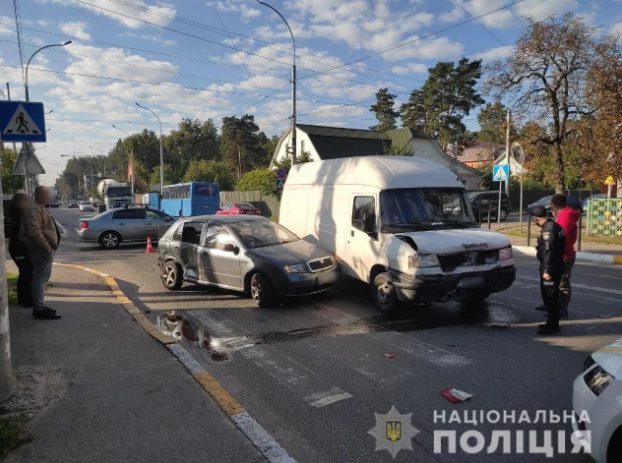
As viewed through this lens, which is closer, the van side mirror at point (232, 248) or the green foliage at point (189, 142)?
the van side mirror at point (232, 248)

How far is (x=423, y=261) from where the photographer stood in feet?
21.3

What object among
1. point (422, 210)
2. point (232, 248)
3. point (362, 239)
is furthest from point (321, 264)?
point (422, 210)

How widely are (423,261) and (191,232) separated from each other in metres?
4.81

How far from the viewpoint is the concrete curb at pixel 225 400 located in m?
3.44

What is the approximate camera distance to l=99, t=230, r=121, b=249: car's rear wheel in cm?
1761

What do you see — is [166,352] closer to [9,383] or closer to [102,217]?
[9,383]

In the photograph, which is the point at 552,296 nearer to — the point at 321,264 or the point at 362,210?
the point at 362,210

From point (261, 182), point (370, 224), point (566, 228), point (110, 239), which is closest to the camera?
point (566, 228)

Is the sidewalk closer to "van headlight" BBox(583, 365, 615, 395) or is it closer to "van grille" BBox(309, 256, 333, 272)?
"van headlight" BBox(583, 365, 615, 395)

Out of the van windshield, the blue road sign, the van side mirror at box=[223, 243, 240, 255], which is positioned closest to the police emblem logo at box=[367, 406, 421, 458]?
the van windshield

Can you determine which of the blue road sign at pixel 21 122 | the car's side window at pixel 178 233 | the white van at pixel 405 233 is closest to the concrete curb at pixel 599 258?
the white van at pixel 405 233

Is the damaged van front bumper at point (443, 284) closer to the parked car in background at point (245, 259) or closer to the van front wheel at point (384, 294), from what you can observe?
the van front wheel at point (384, 294)

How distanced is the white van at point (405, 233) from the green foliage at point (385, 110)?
60852 millimetres

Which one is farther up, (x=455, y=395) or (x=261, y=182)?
(x=261, y=182)
